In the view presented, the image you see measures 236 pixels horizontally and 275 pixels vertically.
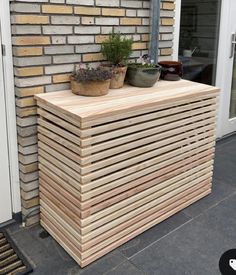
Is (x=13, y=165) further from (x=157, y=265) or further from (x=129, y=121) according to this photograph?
(x=157, y=265)

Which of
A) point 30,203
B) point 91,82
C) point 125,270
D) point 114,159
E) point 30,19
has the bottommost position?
point 125,270

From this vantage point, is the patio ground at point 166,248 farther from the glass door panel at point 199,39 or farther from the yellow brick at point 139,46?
the glass door panel at point 199,39

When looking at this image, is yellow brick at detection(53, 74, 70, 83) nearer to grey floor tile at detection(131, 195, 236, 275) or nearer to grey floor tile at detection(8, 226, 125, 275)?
grey floor tile at detection(8, 226, 125, 275)

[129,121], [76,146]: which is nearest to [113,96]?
[129,121]

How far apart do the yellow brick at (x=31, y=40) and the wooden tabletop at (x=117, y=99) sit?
1.00 ft

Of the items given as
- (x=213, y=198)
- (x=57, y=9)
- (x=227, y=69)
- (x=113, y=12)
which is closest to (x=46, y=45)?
(x=57, y=9)

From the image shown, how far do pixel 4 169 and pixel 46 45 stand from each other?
2.69 feet

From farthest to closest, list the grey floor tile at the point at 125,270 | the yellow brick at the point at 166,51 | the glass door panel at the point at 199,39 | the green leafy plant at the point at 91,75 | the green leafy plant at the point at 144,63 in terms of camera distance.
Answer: the glass door panel at the point at 199,39
the yellow brick at the point at 166,51
the green leafy plant at the point at 144,63
the green leafy plant at the point at 91,75
the grey floor tile at the point at 125,270

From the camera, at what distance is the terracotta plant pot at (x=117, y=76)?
7.58 feet

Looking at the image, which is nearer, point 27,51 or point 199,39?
point 27,51

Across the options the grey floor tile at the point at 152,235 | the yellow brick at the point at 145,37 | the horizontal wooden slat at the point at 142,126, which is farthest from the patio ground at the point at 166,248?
the yellow brick at the point at 145,37

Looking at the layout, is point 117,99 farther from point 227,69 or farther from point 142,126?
point 227,69

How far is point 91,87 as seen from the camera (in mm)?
2119

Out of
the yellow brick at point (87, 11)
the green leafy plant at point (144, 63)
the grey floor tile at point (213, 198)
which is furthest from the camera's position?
the grey floor tile at point (213, 198)
